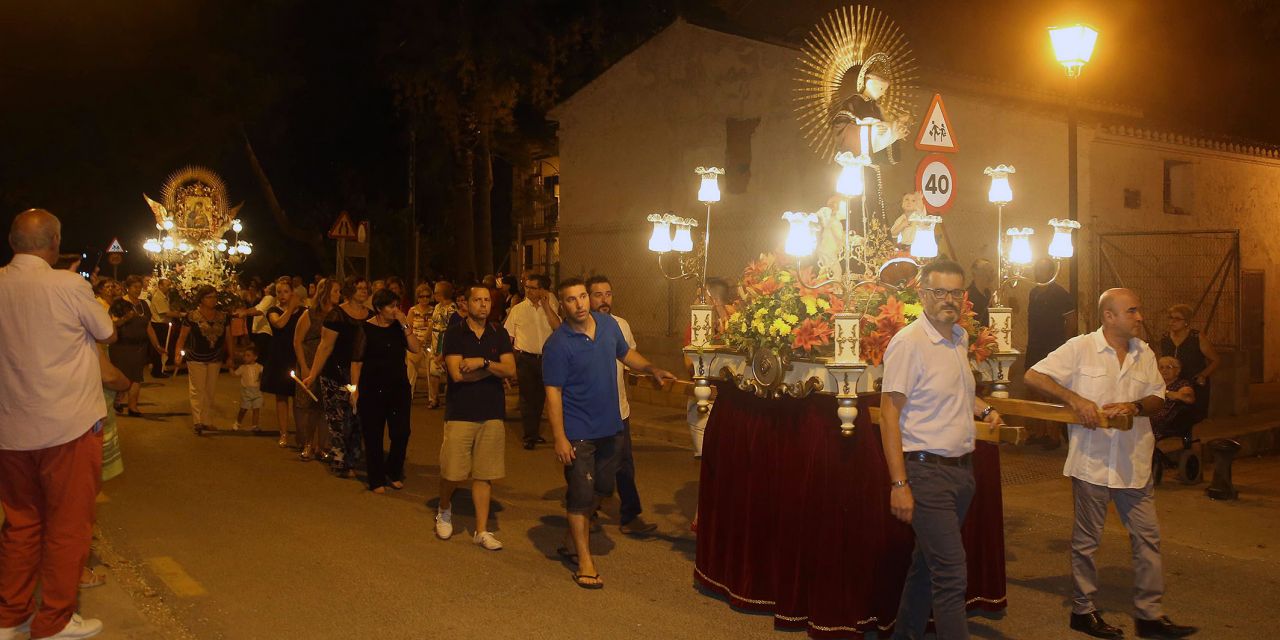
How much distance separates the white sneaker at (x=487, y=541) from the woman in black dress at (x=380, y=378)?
83.7 inches

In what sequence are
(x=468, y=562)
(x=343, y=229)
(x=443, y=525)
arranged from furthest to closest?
(x=343, y=229) < (x=443, y=525) < (x=468, y=562)

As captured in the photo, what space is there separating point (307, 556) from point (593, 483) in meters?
2.16

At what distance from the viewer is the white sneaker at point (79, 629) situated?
5652 mm

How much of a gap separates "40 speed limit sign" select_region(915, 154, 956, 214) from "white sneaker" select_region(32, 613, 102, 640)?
7.60 meters

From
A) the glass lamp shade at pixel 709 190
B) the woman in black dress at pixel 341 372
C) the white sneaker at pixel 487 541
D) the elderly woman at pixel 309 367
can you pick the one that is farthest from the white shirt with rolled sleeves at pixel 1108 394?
the elderly woman at pixel 309 367

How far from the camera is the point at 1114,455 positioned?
589cm

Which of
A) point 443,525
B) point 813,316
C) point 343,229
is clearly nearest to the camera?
point 813,316

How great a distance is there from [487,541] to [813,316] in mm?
3095

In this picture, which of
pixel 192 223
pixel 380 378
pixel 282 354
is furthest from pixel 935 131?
pixel 192 223

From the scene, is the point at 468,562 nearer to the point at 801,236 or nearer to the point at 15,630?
the point at 15,630

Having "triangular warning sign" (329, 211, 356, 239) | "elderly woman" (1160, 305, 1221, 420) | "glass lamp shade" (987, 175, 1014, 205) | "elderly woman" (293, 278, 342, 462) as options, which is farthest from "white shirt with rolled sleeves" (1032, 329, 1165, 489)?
"triangular warning sign" (329, 211, 356, 239)

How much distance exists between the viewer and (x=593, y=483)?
7.06 m

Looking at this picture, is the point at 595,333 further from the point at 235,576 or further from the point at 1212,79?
the point at 1212,79

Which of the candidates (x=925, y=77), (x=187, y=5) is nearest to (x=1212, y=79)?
(x=925, y=77)
